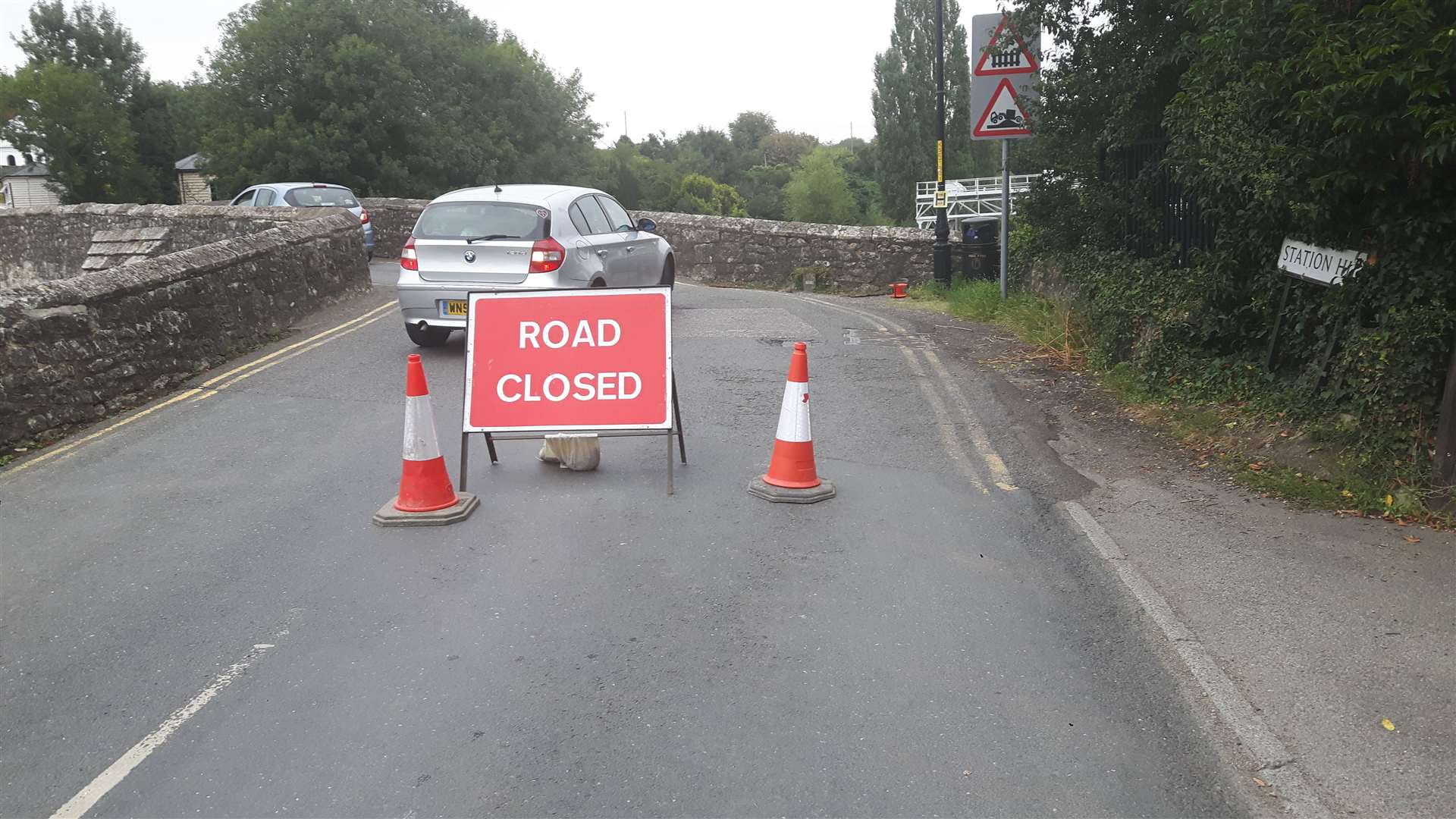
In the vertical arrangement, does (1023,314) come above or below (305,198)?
below

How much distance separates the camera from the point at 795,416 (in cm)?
680

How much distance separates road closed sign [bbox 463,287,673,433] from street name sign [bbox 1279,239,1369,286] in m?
4.32

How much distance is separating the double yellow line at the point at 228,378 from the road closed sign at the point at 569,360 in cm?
360

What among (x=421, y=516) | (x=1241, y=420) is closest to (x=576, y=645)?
(x=421, y=516)

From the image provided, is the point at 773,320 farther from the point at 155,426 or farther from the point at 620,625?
the point at 620,625

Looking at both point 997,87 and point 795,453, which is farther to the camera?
point 997,87

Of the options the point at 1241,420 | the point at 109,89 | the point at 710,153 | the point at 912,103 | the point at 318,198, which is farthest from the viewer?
the point at 710,153

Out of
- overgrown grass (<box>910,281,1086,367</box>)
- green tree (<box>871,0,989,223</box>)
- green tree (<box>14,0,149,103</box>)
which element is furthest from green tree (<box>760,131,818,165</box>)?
overgrown grass (<box>910,281,1086,367</box>)

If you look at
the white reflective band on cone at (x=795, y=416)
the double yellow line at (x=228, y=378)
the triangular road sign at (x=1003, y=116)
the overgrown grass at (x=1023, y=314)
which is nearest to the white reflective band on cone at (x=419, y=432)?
the white reflective band on cone at (x=795, y=416)

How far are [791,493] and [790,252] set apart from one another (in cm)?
1416

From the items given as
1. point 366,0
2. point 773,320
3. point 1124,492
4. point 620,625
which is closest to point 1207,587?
point 1124,492

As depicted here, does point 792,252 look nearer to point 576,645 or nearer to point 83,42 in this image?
point 576,645

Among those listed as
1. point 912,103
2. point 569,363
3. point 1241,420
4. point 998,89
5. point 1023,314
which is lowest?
point 1241,420

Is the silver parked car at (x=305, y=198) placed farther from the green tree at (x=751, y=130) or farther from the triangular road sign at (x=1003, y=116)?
the green tree at (x=751, y=130)
